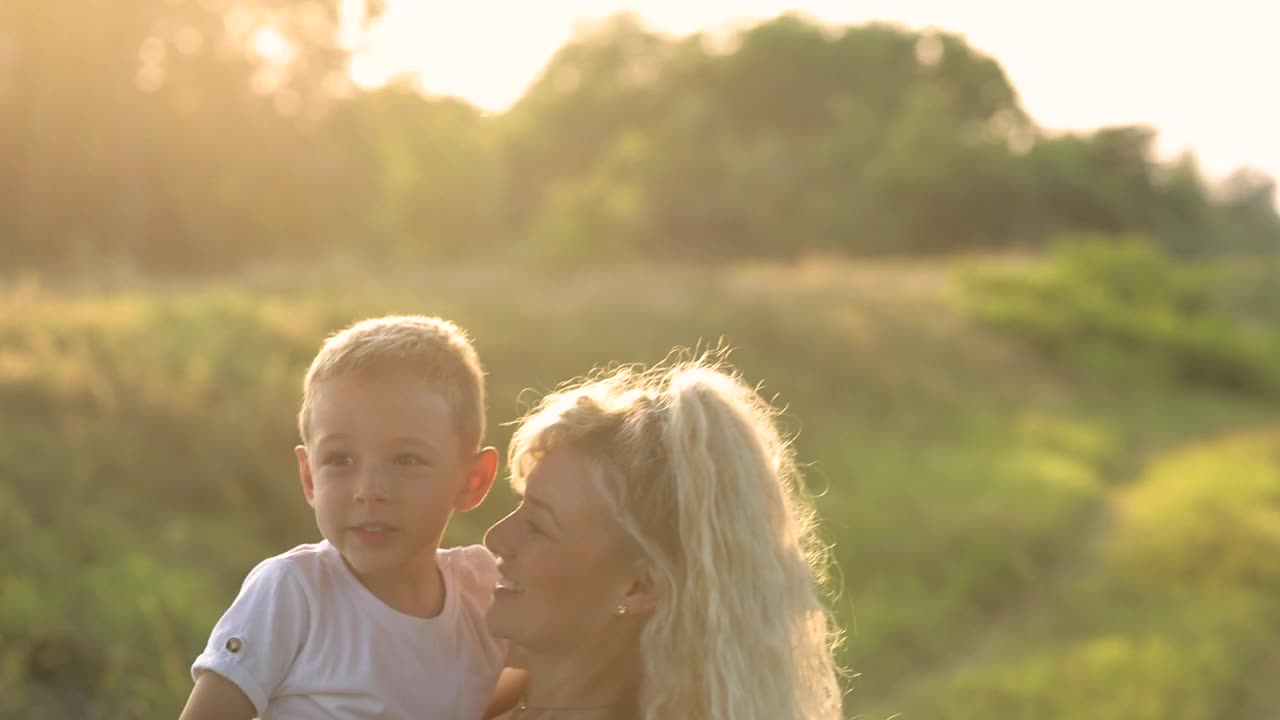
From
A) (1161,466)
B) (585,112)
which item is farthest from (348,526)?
(585,112)

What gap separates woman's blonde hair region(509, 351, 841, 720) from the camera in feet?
8.43

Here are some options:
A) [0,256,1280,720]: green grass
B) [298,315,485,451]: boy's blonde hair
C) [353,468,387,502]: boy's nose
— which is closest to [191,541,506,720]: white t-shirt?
[353,468,387,502]: boy's nose

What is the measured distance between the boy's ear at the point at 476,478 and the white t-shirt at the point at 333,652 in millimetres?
183

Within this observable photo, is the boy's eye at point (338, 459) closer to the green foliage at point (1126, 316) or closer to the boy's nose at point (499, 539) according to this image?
the boy's nose at point (499, 539)

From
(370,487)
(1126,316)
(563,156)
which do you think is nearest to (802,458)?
(370,487)

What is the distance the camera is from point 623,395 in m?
2.79

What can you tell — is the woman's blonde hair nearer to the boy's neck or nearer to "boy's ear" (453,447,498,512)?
"boy's ear" (453,447,498,512)

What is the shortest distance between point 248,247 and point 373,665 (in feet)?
83.5

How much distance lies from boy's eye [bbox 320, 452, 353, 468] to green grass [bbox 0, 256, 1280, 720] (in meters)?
1.82

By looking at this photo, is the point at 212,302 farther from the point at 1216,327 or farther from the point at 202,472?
the point at 1216,327

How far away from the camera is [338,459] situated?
2623 mm

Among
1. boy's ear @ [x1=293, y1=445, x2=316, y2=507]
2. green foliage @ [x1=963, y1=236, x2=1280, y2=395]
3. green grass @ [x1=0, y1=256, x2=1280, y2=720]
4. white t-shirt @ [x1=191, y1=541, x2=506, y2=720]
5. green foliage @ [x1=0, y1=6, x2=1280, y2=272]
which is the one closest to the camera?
white t-shirt @ [x1=191, y1=541, x2=506, y2=720]

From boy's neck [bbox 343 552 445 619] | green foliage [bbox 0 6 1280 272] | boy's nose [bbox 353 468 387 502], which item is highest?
green foliage [bbox 0 6 1280 272]

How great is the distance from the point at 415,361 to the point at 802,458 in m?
11.4
